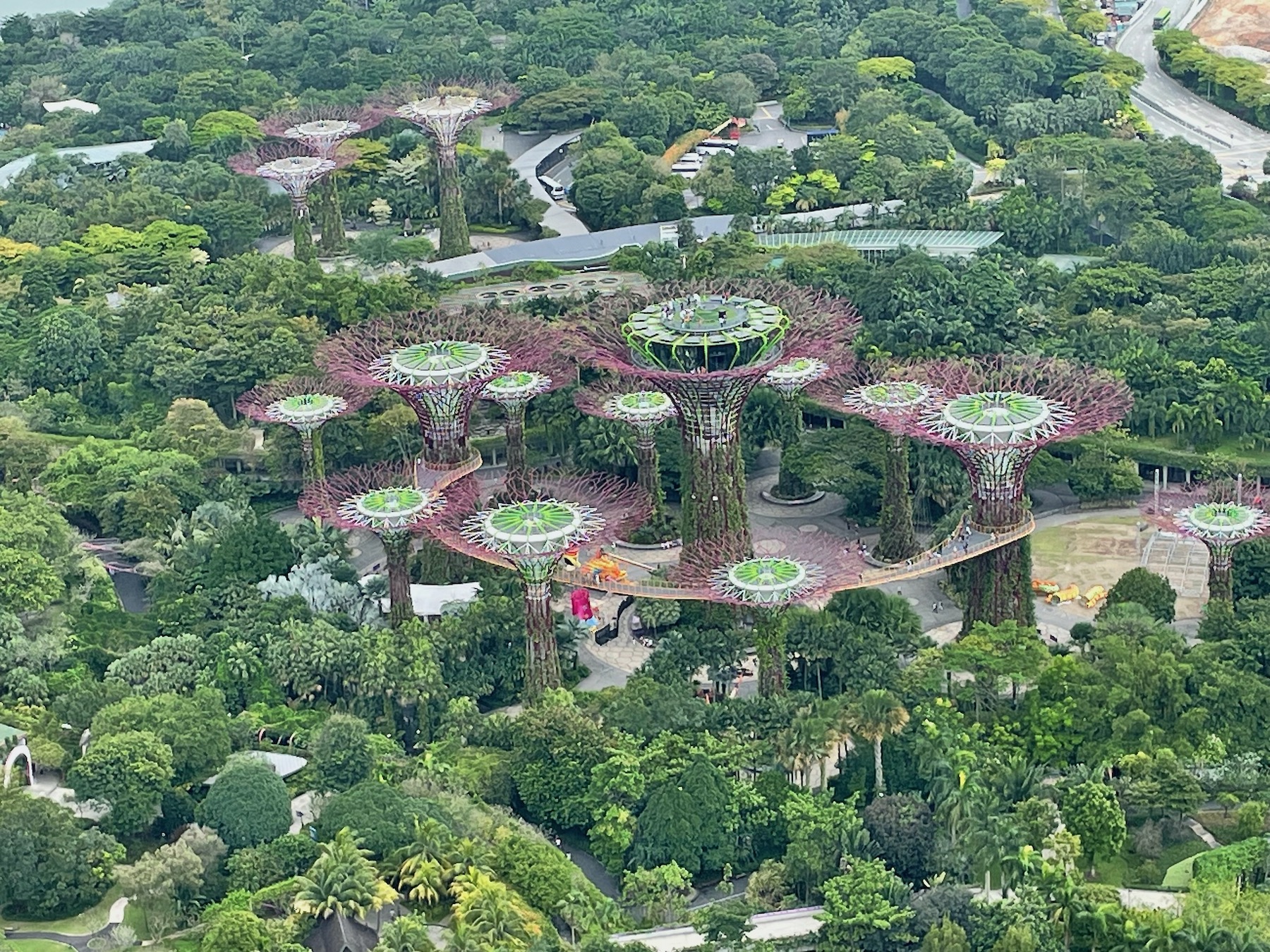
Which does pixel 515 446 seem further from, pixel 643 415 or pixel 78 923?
pixel 78 923

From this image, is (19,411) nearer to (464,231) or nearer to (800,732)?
(464,231)

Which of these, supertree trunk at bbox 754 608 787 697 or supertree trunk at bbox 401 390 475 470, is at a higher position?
supertree trunk at bbox 401 390 475 470

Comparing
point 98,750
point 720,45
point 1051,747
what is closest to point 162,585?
point 98,750

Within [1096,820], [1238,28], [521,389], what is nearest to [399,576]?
[521,389]

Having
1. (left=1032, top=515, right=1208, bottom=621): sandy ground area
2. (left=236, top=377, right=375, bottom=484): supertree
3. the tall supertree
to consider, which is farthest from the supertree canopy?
(left=1032, top=515, right=1208, bottom=621): sandy ground area

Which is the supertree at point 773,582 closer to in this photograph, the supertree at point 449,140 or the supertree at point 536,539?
the supertree at point 536,539

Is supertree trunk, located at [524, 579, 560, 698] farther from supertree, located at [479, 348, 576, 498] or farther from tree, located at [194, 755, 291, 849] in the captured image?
supertree, located at [479, 348, 576, 498]
